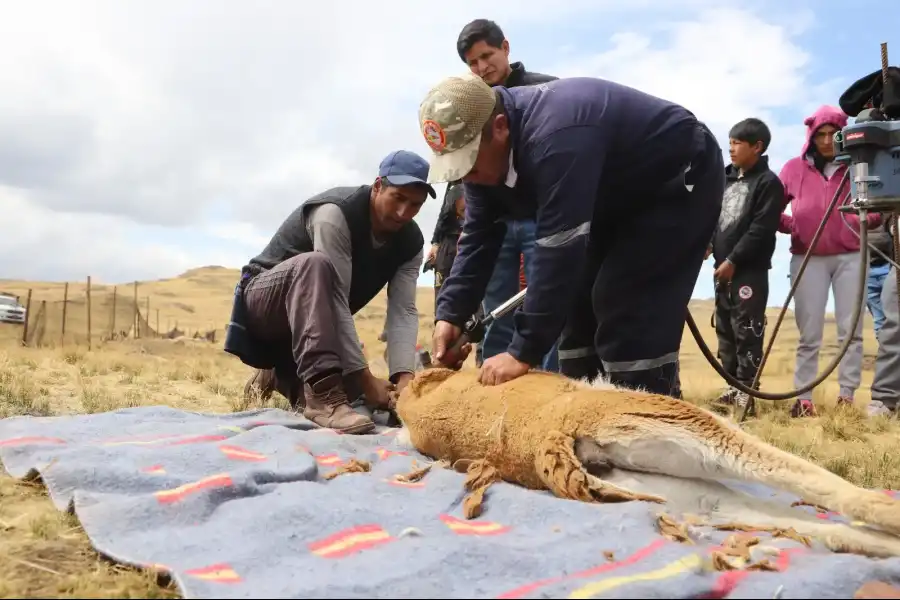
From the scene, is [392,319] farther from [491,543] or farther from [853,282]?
[853,282]

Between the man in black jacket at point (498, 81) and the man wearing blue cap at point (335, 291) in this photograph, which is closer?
the man wearing blue cap at point (335, 291)

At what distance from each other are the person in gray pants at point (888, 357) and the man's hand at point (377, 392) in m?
3.68

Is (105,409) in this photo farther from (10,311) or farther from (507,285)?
(10,311)

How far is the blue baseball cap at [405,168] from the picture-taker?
4.10m

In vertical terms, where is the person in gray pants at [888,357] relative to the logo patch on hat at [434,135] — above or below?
below

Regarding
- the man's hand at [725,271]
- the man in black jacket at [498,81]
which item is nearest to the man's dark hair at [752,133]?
the man's hand at [725,271]

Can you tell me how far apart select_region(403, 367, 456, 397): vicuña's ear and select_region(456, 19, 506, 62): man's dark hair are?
2.34m

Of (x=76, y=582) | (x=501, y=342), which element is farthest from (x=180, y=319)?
(x=76, y=582)

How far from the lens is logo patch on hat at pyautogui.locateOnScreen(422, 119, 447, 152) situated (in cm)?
278

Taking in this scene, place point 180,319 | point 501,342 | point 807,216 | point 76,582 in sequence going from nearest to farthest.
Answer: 1. point 76,582
2. point 501,342
3. point 807,216
4. point 180,319

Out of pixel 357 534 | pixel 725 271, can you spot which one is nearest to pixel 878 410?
pixel 725 271

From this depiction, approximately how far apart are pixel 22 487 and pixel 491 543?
6.00 feet

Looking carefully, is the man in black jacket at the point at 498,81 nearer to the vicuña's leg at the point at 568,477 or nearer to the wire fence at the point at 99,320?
the vicuña's leg at the point at 568,477

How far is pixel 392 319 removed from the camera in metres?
4.76
